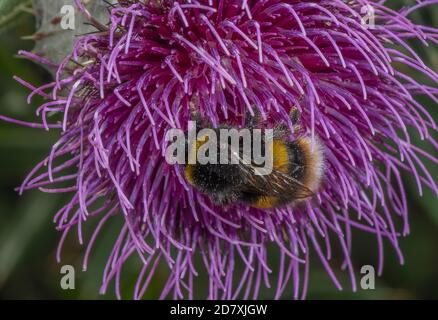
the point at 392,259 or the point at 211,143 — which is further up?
the point at 211,143

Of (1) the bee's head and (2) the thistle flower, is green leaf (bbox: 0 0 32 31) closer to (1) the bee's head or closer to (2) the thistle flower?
(2) the thistle flower

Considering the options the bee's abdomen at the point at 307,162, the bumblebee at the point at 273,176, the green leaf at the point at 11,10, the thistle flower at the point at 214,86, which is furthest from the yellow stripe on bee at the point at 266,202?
the green leaf at the point at 11,10

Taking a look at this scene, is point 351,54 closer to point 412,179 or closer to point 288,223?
point 288,223

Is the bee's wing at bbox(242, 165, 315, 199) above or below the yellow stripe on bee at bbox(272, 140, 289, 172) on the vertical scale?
below

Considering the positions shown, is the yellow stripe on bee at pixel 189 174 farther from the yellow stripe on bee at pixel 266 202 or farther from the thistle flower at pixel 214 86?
the yellow stripe on bee at pixel 266 202

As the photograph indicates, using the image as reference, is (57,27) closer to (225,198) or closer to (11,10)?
(11,10)

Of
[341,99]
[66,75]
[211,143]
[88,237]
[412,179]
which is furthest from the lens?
[88,237]

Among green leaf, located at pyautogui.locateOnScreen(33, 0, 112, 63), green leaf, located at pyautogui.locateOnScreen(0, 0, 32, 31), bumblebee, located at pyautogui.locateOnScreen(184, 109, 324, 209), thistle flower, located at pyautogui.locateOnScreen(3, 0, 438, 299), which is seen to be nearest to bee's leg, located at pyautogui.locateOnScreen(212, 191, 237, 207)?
bumblebee, located at pyautogui.locateOnScreen(184, 109, 324, 209)

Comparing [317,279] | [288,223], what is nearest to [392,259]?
[317,279]
